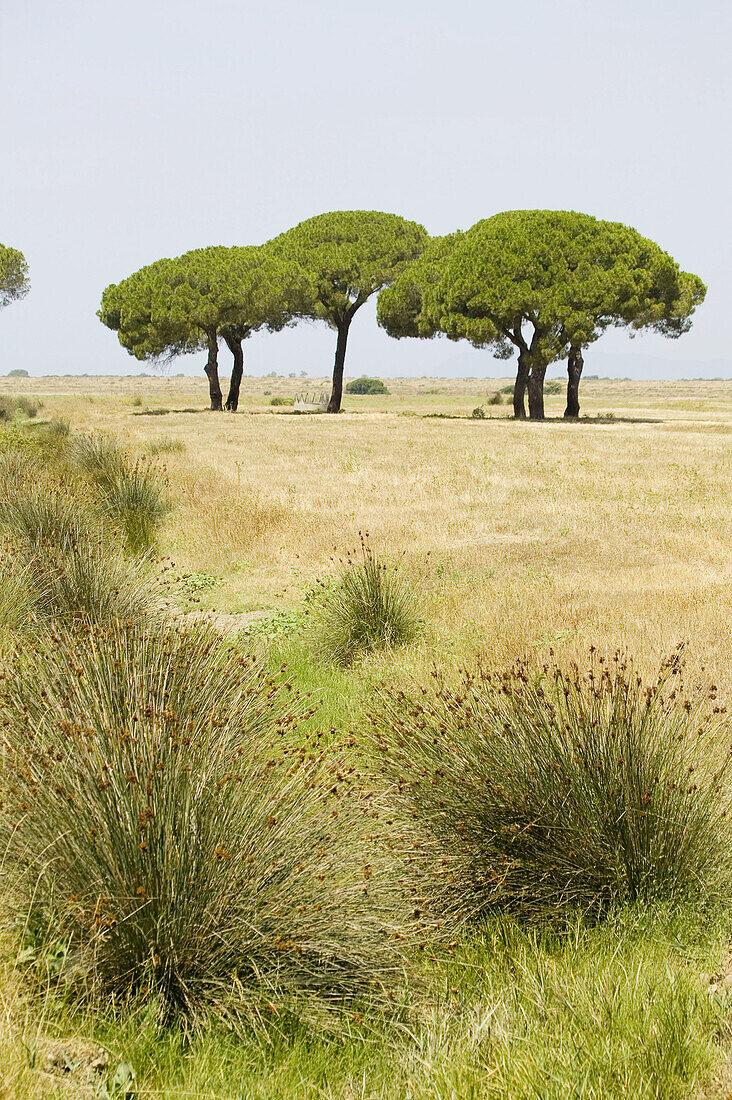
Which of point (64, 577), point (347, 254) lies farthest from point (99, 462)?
point (347, 254)

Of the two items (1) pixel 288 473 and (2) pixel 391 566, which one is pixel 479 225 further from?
(2) pixel 391 566

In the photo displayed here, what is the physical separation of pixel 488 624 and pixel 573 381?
35472 mm

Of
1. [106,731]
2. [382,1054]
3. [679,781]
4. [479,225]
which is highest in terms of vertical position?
[479,225]

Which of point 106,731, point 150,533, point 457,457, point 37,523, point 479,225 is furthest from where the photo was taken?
point 479,225

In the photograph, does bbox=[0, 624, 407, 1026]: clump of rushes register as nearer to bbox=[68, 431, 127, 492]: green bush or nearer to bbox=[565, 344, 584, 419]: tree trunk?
bbox=[68, 431, 127, 492]: green bush

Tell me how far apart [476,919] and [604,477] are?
46.6 feet

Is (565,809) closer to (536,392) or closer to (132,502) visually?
(132,502)

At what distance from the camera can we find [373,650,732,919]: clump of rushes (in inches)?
131

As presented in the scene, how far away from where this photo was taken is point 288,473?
16.8 metres

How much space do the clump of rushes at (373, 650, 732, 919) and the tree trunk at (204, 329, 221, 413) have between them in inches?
1423

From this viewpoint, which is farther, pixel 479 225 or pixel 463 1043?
pixel 479 225

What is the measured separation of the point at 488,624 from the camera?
647cm

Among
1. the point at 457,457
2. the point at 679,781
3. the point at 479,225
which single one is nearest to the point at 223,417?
the point at 479,225

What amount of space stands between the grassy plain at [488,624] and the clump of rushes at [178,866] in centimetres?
17
